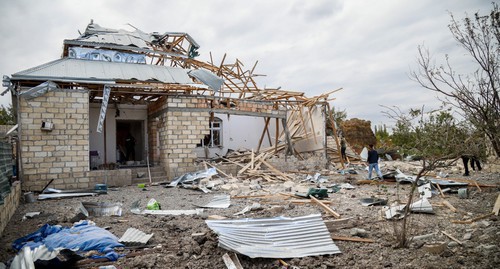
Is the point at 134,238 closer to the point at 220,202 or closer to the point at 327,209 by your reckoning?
the point at 220,202

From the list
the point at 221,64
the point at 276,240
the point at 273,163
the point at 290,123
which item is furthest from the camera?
the point at 290,123

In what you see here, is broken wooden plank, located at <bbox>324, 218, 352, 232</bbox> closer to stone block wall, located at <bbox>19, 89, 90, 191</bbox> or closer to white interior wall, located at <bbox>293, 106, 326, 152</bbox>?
stone block wall, located at <bbox>19, 89, 90, 191</bbox>

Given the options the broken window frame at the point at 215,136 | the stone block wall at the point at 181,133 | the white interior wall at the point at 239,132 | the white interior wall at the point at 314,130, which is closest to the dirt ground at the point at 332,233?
the stone block wall at the point at 181,133

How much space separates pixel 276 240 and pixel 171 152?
32.1 feet

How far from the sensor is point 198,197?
10141mm

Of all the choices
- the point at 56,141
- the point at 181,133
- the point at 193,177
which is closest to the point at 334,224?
the point at 193,177

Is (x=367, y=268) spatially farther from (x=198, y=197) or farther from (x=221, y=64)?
(x=221, y=64)

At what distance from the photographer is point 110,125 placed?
16.8 metres

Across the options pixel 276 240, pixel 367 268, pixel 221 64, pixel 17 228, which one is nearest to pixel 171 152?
pixel 221 64

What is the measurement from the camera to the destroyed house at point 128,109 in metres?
11.4

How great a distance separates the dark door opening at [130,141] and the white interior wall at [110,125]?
0.72 metres

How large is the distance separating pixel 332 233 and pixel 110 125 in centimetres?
1435

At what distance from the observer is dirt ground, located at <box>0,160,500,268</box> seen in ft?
14.3

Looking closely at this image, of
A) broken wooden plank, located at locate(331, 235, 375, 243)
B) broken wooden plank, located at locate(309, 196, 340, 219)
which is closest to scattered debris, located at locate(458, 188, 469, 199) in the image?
broken wooden plank, located at locate(309, 196, 340, 219)
